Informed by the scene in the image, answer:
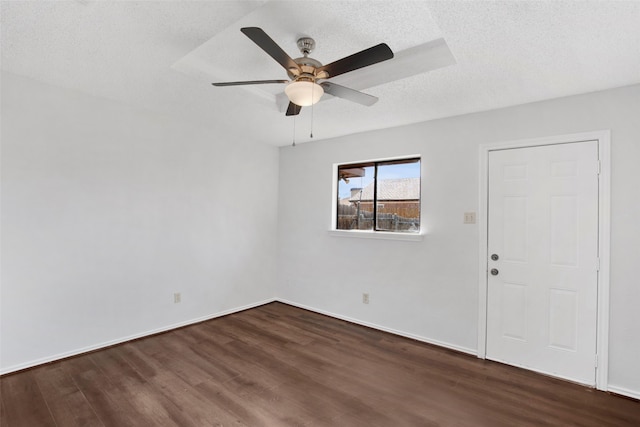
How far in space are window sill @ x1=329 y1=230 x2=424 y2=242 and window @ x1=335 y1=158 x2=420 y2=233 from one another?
0.18 m

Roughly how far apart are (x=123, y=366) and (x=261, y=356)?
3.95ft

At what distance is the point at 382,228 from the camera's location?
3.90 meters

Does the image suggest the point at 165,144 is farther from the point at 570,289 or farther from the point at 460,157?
the point at 570,289

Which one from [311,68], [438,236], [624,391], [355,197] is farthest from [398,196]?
[624,391]

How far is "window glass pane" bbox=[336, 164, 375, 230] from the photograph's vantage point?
404cm

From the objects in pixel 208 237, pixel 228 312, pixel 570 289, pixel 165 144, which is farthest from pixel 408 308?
pixel 165 144

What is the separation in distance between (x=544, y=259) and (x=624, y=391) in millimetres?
1098

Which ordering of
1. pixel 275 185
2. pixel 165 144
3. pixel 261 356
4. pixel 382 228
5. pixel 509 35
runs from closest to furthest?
pixel 509 35 < pixel 261 356 < pixel 165 144 < pixel 382 228 < pixel 275 185

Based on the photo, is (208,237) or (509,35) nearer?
(509,35)

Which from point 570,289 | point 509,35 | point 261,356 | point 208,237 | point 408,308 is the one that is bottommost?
point 261,356

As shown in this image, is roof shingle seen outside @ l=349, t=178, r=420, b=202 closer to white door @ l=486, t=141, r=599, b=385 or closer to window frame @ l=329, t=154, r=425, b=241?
window frame @ l=329, t=154, r=425, b=241

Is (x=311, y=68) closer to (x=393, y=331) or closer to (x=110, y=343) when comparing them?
(x=393, y=331)

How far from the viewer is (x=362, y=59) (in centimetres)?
167

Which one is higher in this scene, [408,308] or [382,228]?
[382,228]
